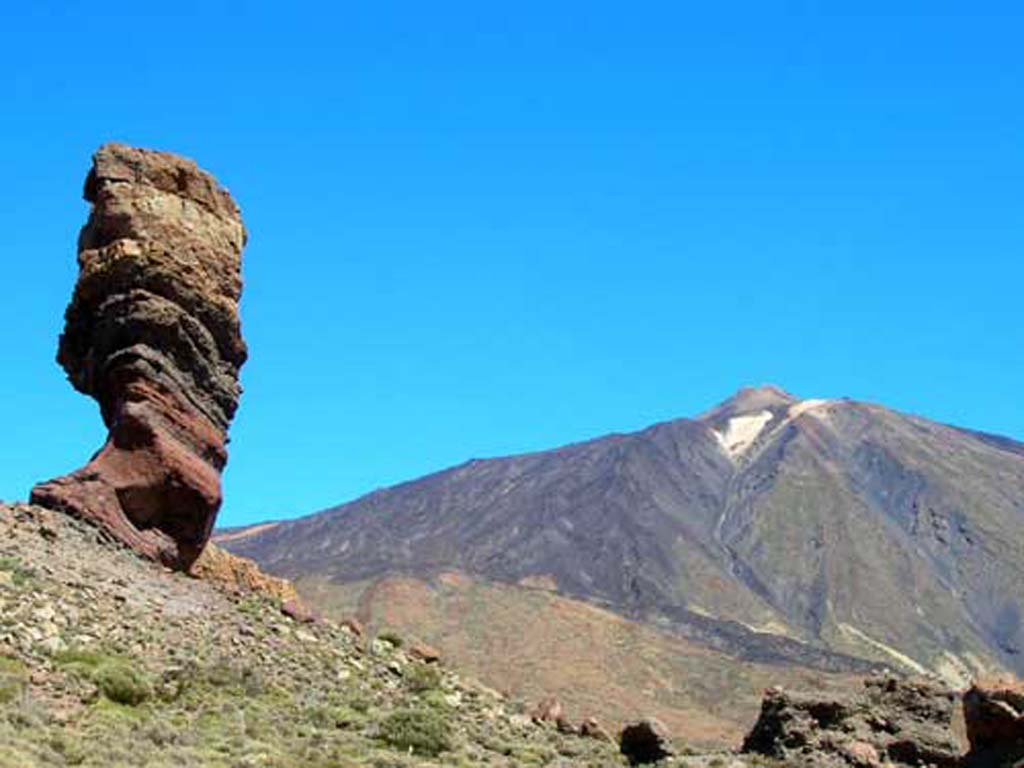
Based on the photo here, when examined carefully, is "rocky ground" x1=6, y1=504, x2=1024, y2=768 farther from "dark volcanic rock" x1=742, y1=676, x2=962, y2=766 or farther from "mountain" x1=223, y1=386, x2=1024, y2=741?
"mountain" x1=223, y1=386, x2=1024, y2=741

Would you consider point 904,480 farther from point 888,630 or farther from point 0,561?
point 0,561

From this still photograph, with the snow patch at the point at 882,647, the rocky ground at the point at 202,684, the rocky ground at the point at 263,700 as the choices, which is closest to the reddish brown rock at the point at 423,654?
the rocky ground at the point at 202,684

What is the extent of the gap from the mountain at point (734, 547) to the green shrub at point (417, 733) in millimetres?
82309

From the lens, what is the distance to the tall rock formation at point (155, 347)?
24.0 m

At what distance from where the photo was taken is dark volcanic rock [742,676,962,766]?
2150 centimetres

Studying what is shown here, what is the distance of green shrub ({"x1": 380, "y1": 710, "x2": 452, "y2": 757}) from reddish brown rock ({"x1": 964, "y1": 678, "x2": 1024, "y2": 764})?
7.45 m

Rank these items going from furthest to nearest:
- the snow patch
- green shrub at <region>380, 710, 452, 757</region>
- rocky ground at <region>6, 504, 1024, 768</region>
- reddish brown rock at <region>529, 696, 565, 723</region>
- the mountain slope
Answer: the mountain slope, the snow patch, reddish brown rock at <region>529, 696, 565, 723</region>, green shrub at <region>380, 710, 452, 757</region>, rocky ground at <region>6, 504, 1024, 768</region>

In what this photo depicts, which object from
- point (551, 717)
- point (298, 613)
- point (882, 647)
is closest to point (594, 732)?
point (551, 717)

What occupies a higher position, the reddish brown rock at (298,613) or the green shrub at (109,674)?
the reddish brown rock at (298,613)

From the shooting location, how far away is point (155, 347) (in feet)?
82.3

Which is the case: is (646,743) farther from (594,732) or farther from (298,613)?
(298,613)

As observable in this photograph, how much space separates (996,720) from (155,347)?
15.2 metres

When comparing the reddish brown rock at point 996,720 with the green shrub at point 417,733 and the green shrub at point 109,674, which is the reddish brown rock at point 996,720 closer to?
the green shrub at point 417,733

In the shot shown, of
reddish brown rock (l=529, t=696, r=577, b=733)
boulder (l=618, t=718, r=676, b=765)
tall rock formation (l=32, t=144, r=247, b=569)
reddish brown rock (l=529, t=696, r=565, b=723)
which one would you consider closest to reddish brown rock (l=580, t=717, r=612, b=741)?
reddish brown rock (l=529, t=696, r=577, b=733)
